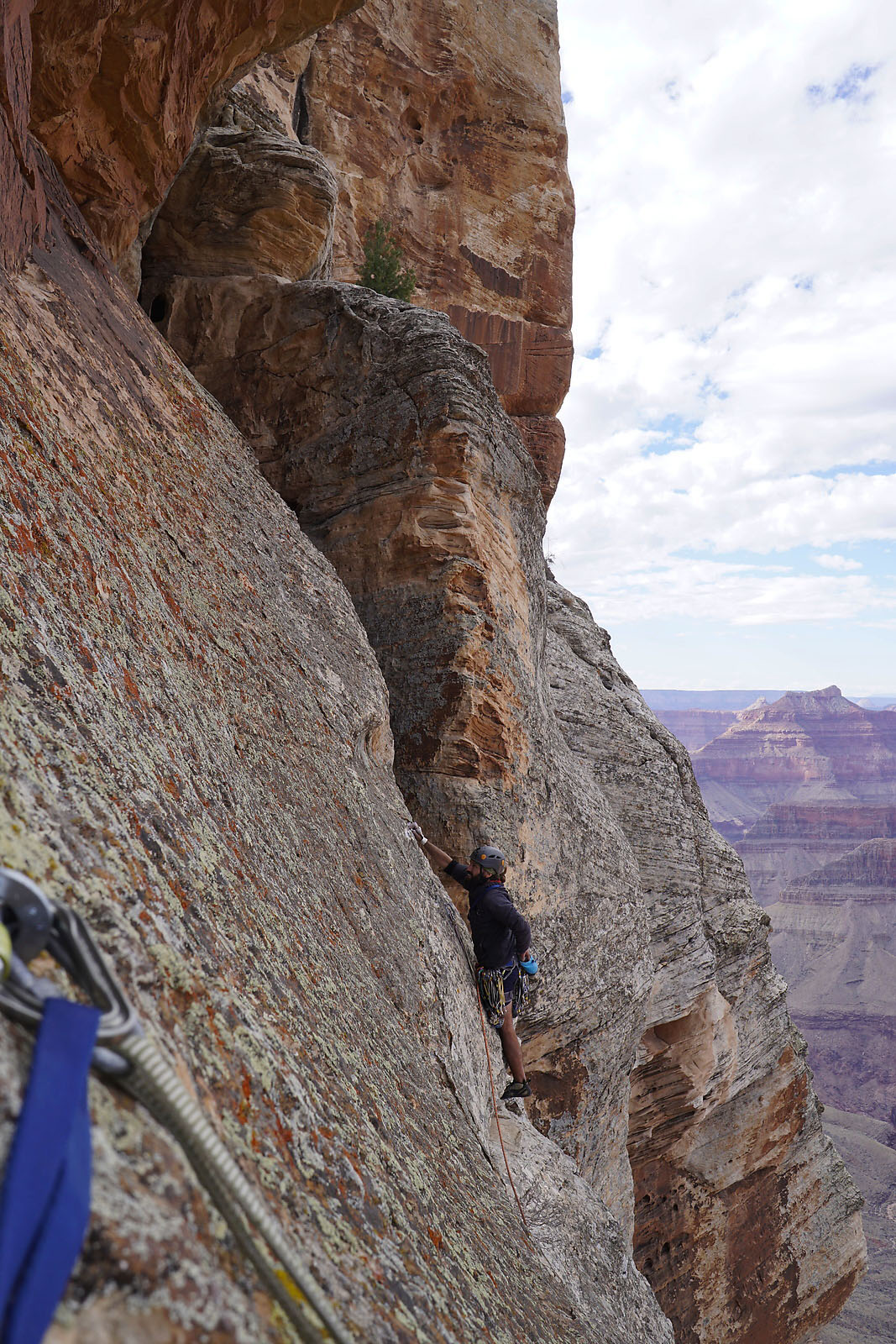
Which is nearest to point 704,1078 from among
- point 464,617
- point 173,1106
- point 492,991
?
point 492,991

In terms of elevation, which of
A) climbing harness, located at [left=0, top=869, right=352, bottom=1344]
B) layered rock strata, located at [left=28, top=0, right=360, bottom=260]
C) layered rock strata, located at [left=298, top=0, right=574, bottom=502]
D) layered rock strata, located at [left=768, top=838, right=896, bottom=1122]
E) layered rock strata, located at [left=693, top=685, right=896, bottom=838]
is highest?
layered rock strata, located at [left=298, top=0, right=574, bottom=502]

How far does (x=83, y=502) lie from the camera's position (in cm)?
433

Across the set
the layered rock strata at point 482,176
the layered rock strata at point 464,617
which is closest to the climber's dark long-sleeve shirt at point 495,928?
the layered rock strata at point 464,617

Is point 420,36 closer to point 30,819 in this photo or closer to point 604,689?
point 604,689

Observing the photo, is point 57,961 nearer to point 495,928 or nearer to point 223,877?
point 223,877

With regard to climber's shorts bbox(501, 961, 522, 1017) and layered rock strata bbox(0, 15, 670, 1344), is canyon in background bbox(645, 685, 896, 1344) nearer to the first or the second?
climber's shorts bbox(501, 961, 522, 1017)

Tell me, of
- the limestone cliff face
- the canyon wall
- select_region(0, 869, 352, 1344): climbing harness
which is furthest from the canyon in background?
select_region(0, 869, 352, 1344): climbing harness

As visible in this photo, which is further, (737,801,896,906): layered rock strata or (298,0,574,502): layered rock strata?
(737,801,896,906): layered rock strata

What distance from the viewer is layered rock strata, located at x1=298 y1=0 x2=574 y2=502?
1794cm

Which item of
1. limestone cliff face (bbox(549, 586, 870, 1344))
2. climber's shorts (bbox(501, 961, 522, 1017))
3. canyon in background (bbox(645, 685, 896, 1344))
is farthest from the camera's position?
canyon in background (bbox(645, 685, 896, 1344))

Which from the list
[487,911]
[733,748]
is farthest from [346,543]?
[733,748]

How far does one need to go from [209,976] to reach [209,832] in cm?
98

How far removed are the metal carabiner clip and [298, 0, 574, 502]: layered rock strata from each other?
59.1 ft

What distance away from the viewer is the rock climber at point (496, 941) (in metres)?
8.08
